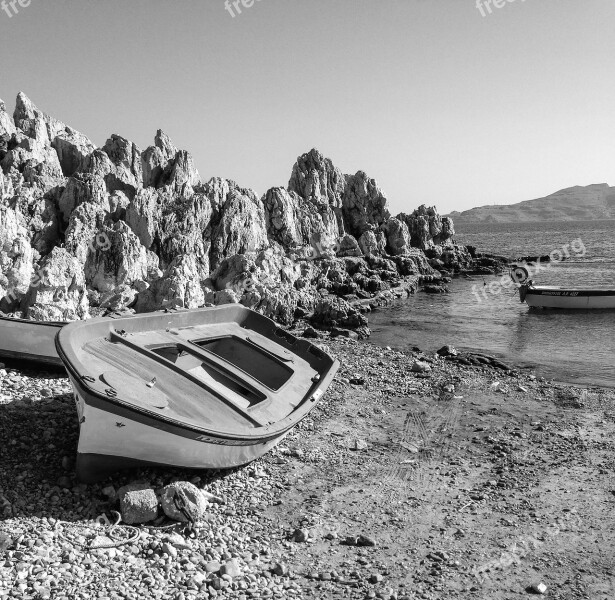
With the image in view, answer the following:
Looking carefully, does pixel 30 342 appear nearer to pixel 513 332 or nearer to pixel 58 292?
pixel 58 292

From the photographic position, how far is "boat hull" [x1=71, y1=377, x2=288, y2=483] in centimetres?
812

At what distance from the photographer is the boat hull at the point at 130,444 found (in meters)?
8.12

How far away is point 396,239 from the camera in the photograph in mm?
63281

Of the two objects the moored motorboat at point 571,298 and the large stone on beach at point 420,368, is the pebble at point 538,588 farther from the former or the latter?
the moored motorboat at point 571,298

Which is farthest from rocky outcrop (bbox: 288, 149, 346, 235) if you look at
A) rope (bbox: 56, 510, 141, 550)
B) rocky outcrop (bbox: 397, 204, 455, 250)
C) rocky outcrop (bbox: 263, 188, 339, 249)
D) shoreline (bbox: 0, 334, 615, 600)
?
rope (bbox: 56, 510, 141, 550)

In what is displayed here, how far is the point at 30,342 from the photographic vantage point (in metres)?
13.9

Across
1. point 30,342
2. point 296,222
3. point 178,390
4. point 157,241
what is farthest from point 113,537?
point 296,222

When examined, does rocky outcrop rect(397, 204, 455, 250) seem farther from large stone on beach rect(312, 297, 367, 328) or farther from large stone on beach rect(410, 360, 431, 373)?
large stone on beach rect(410, 360, 431, 373)

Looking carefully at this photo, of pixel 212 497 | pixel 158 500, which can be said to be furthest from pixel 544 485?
pixel 158 500

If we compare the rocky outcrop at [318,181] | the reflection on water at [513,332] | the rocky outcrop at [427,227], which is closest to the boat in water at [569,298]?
the reflection on water at [513,332]

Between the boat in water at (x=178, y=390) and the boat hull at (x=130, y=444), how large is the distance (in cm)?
2

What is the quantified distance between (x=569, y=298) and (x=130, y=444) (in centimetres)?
3745

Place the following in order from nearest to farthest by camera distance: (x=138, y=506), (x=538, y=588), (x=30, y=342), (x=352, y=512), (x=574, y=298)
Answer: (x=538, y=588)
(x=138, y=506)
(x=352, y=512)
(x=30, y=342)
(x=574, y=298)

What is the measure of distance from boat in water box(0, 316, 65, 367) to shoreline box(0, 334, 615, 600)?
603 millimetres
